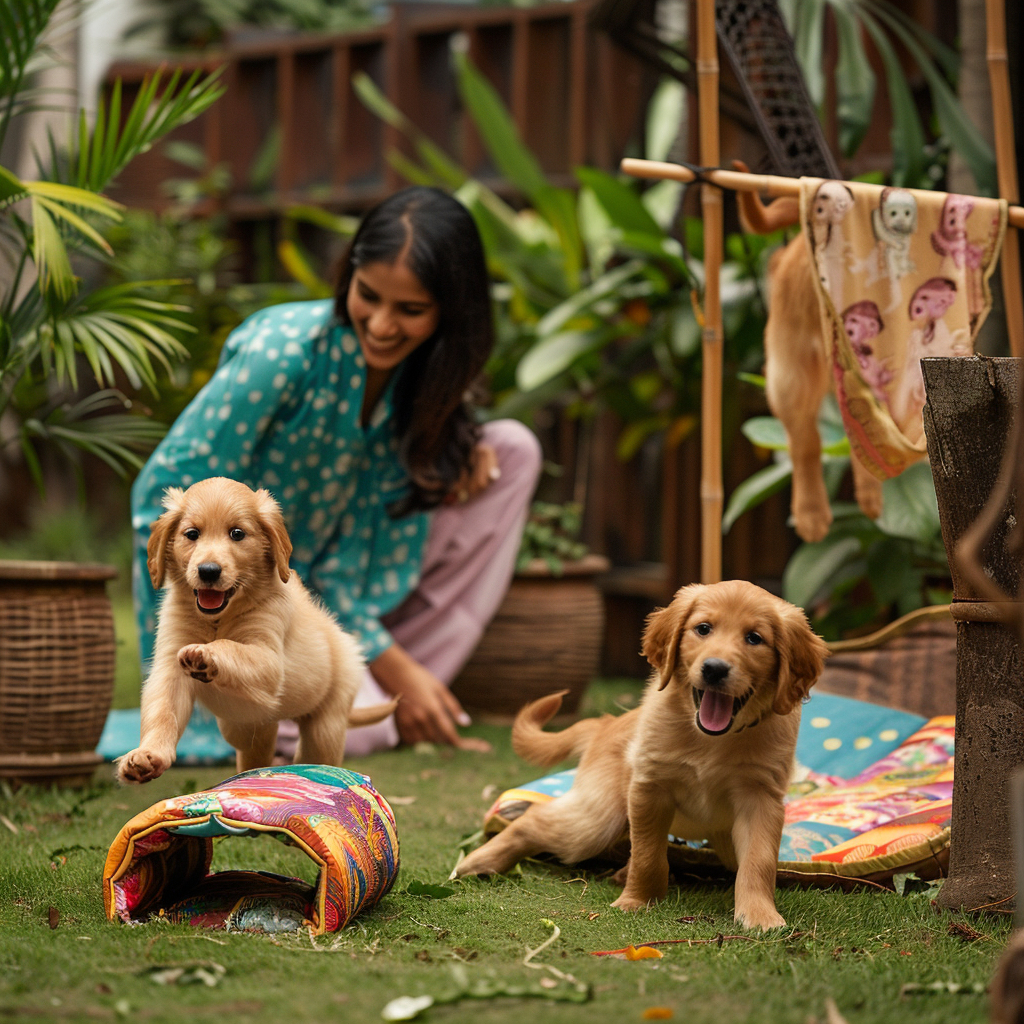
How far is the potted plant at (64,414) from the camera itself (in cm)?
280

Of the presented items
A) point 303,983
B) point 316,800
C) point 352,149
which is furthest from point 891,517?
point 352,149

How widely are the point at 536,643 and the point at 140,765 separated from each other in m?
2.72

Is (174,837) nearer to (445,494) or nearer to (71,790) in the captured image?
(71,790)

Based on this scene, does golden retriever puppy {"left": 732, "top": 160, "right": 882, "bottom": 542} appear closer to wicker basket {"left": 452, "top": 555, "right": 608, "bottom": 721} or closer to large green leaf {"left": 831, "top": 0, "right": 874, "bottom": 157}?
large green leaf {"left": 831, "top": 0, "right": 874, "bottom": 157}

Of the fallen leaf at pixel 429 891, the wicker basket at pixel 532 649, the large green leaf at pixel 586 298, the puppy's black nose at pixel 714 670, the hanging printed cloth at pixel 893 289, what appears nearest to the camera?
the puppy's black nose at pixel 714 670

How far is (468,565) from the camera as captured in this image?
4.18 meters

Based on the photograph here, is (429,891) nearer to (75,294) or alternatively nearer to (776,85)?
(75,294)

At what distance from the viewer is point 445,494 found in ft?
12.3

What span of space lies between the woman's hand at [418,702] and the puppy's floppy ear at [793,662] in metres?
1.84

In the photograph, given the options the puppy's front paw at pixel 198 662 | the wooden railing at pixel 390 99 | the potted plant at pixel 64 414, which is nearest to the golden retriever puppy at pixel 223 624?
the puppy's front paw at pixel 198 662

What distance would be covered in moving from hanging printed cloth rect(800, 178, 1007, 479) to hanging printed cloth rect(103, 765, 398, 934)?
1.53 metres

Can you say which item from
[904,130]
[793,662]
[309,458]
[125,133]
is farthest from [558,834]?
[904,130]

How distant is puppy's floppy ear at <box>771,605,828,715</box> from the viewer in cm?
197

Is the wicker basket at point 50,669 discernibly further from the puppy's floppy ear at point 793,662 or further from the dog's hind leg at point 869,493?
the dog's hind leg at point 869,493
